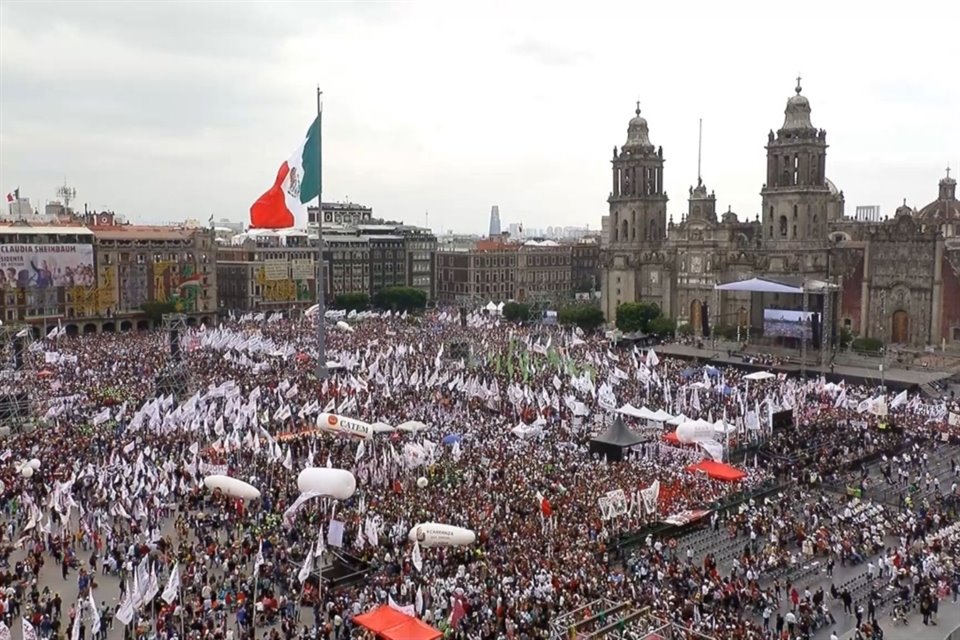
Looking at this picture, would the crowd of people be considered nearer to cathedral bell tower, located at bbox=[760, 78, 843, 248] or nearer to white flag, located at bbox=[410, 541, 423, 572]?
white flag, located at bbox=[410, 541, 423, 572]

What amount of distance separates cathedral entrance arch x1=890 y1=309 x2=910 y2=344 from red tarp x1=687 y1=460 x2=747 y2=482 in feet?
145

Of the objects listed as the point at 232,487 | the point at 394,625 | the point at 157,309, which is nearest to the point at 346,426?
the point at 232,487

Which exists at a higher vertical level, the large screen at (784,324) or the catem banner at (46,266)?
the catem banner at (46,266)

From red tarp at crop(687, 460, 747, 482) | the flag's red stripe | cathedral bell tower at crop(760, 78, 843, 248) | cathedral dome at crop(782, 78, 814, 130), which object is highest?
cathedral dome at crop(782, 78, 814, 130)

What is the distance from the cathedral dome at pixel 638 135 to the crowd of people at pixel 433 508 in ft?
150

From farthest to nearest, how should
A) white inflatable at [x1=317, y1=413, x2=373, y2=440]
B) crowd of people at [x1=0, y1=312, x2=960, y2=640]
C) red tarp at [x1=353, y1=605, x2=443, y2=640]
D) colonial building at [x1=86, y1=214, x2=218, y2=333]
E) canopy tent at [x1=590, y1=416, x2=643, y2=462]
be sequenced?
colonial building at [x1=86, y1=214, x2=218, y2=333] → white inflatable at [x1=317, y1=413, x2=373, y2=440] → canopy tent at [x1=590, y1=416, x2=643, y2=462] → crowd of people at [x1=0, y1=312, x2=960, y2=640] → red tarp at [x1=353, y1=605, x2=443, y2=640]

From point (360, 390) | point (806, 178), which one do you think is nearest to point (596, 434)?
point (360, 390)

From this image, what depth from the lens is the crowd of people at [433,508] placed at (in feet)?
69.3

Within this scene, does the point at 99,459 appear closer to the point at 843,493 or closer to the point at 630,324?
the point at 843,493

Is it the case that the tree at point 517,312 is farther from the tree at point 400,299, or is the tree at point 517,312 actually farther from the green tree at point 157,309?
the green tree at point 157,309

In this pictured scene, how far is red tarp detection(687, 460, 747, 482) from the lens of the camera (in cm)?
3064

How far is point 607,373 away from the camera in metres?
50.7

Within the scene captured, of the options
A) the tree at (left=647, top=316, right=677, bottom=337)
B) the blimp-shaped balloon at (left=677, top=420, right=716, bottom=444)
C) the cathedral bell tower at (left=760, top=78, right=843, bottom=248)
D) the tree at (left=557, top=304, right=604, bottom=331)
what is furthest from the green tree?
the blimp-shaped balloon at (left=677, top=420, right=716, bottom=444)

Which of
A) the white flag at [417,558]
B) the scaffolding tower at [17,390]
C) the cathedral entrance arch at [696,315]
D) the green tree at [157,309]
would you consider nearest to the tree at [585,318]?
the cathedral entrance arch at [696,315]
